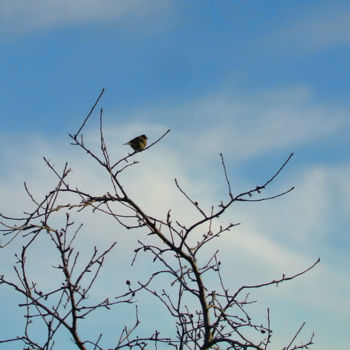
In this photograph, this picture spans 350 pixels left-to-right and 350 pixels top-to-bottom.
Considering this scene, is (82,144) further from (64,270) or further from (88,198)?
(64,270)

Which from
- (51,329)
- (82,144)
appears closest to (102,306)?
(51,329)

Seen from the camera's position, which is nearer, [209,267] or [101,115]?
[101,115]

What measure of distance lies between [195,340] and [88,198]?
1.50 m

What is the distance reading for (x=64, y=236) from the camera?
5.04m

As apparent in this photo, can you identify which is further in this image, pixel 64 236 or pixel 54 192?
pixel 64 236

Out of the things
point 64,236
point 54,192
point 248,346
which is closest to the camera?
point 248,346

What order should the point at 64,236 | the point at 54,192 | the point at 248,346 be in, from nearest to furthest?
the point at 248,346 < the point at 54,192 < the point at 64,236

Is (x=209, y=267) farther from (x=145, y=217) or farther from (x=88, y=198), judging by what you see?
(x=88, y=198)

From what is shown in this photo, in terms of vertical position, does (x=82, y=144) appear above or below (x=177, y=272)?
above

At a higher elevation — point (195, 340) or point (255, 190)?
point (255, 190)

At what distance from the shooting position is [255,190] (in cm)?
482

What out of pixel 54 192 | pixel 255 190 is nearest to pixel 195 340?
pixel 255 190

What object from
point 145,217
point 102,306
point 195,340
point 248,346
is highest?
point 145,217

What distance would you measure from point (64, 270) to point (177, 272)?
0.95 metres
